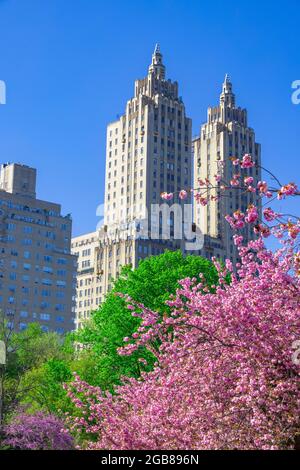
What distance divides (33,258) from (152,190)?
29.9 m

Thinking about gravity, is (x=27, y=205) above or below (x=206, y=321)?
above

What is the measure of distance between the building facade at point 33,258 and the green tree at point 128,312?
98.9m

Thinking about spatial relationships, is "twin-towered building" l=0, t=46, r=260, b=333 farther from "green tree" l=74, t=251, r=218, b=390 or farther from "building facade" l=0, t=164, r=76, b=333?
"green tree" l=74, t=251, r=218, b=390

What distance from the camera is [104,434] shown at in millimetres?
25250

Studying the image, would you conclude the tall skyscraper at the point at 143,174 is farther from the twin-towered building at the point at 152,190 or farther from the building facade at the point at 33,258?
the building facade at the point at 33,258

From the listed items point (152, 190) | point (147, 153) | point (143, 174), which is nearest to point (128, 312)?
point (152, 190)

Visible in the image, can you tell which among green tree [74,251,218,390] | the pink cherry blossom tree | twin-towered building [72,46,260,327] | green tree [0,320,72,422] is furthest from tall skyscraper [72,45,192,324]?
the pink cherry blossom tree

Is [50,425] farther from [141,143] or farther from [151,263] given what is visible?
[141,143]

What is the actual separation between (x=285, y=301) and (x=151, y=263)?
114 feet

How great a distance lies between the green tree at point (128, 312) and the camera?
47228 millimetres

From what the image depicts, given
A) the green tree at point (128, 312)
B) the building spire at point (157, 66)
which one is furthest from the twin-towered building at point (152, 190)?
the green tree at point (128, 312)

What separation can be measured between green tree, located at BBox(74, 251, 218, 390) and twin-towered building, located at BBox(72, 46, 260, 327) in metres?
105

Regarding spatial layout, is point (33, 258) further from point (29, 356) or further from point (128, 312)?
point (128, 312)
